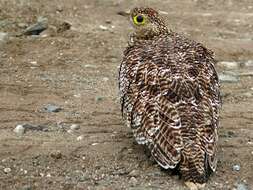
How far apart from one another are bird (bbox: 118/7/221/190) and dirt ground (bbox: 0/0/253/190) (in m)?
0.31

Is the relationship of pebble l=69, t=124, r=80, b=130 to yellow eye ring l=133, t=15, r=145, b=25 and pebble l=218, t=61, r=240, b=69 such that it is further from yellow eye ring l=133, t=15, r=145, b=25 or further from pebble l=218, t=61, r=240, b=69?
pebble l=218, t=61, r=240, b=69

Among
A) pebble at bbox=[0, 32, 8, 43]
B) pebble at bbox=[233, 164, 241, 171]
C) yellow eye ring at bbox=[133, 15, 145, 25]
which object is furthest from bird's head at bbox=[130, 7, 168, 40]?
pebble at bbox=[0, 32, 8, 43]

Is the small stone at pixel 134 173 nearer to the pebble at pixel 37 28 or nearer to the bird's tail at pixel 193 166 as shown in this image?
the bird's tail at pixel 193 166

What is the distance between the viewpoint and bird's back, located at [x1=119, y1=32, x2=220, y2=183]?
6691 millimetres

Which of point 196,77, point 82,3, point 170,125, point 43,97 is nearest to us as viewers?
point 170,125

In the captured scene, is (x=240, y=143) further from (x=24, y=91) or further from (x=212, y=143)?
(x=24, y=91)

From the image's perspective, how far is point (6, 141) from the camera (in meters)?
7.98

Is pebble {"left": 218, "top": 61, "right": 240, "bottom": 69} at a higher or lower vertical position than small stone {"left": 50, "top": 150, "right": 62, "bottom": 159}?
lower

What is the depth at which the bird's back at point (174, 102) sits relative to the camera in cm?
669

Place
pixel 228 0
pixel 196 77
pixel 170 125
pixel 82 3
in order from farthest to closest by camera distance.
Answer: pixel 228 0
pixel 82 3
pixel 196 77
pixel 170 125

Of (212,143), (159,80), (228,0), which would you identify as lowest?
(228,0)

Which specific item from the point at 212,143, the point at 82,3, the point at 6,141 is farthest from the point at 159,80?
the point at 82,3

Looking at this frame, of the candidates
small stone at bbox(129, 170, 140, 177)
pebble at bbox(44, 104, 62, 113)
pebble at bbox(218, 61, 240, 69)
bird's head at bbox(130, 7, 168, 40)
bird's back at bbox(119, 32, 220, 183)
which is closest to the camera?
bird's back at bbox(119, 32, 220, 183)

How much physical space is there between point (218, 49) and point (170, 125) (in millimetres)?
6039
